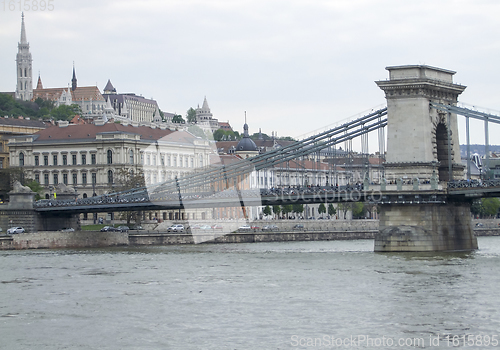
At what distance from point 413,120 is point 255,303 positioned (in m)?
22.3

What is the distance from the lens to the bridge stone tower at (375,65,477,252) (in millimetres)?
54125

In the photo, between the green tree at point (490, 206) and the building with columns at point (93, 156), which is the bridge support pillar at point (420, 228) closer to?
the building with columns at point (93, 156)

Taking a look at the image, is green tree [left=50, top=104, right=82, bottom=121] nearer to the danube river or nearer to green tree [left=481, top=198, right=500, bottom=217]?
green tree [left=481, top=198, right=500, bottom=217]

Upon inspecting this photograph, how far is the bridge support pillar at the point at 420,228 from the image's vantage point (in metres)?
54.1

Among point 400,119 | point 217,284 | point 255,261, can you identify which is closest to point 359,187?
point 400,119

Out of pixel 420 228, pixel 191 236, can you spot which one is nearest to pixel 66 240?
pixel 191 236

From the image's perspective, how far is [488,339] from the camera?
28609 millimetres

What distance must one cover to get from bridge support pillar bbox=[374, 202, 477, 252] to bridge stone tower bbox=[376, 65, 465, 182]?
5.56ft

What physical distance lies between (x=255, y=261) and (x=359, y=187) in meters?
7.77

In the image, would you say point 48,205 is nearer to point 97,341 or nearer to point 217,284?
point 217,284

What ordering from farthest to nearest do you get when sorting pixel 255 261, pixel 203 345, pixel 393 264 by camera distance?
pixel 255 261, pixel 393 264, pixel 203 345

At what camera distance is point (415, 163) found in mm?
54938

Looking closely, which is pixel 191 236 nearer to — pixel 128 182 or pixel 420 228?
pixel 128 182

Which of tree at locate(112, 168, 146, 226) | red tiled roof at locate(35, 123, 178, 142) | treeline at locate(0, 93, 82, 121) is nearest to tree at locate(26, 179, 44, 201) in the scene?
tree at locate(112, 168, 146, 226)
